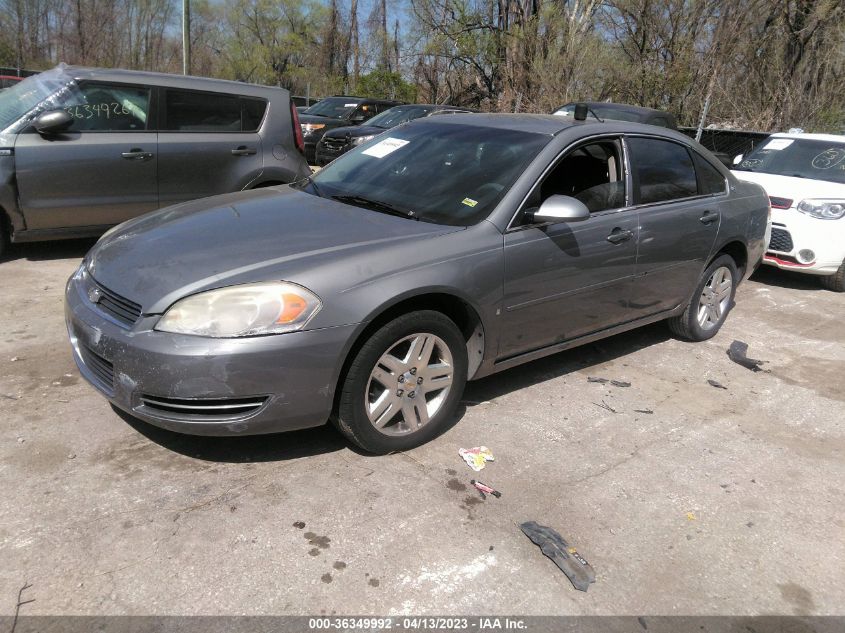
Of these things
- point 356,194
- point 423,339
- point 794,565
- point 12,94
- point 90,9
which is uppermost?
point 90,9

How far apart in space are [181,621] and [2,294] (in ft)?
12.9

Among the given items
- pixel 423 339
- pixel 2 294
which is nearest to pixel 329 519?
pixel 423 339

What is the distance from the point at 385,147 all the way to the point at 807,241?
16.4 feet

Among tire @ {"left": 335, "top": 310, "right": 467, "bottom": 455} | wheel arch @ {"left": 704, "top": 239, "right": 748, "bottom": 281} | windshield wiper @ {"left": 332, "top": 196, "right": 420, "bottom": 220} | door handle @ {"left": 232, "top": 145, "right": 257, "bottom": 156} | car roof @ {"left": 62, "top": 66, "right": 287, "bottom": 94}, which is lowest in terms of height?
tire @ {"left": 335, "top": 310, "right": 467, "bottom": 455}

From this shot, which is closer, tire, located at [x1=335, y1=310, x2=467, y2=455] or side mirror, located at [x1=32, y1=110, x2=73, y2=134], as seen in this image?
Answer: tire, located at [x1=335, y1=310, x2=467, y2=455]

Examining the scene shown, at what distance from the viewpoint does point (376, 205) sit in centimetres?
392

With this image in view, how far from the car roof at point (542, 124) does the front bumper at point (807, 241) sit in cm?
318

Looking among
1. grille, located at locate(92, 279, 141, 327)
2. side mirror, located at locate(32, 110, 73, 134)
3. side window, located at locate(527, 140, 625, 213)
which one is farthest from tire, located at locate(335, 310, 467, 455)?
side mirror, located at locate(32, 110, 73, 134)

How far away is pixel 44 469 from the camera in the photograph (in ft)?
10.2

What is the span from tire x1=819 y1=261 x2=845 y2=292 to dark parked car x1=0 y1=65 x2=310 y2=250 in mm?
5680

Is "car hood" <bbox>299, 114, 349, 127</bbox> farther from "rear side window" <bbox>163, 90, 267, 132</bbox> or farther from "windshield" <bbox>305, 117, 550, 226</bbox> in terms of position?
"windshield" <bbox>305, 117, 550, 226</bbox>

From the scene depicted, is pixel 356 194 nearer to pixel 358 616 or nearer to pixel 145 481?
pixel 145 481

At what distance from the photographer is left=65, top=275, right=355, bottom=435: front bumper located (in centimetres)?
290

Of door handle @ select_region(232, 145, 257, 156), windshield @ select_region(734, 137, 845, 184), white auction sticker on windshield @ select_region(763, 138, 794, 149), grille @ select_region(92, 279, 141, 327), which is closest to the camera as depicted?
grille @ select_region(92, 279, 141, 327)
